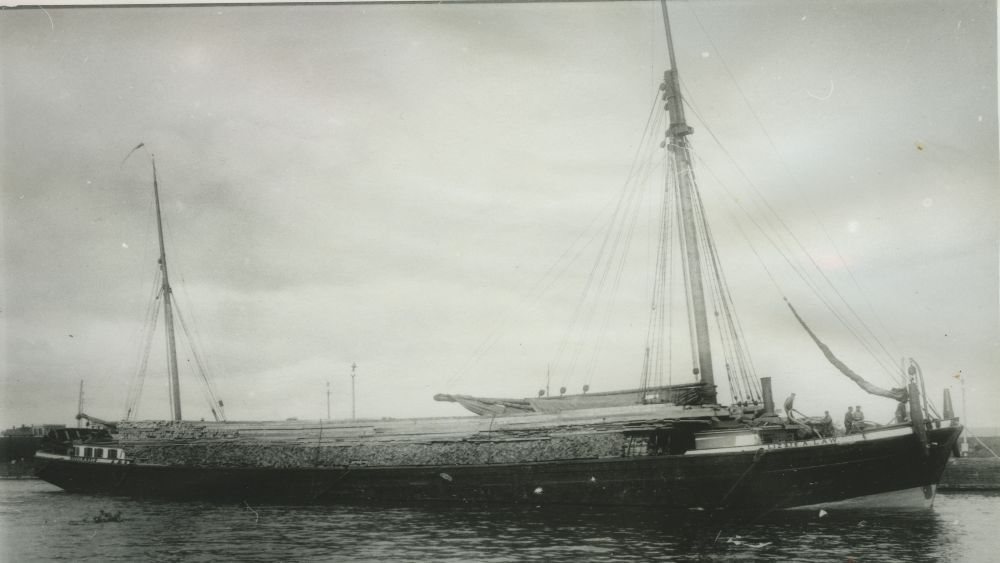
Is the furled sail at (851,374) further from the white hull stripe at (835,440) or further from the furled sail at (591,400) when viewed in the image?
the furled sail at (591,400)

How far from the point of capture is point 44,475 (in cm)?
3284

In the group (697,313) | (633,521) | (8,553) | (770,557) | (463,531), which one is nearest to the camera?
(770,557)

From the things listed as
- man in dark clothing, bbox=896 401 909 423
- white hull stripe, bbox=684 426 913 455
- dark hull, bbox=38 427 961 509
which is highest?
man in dark clothing, bbox=896 401 909 423

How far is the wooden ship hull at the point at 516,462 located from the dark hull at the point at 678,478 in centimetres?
A: 4

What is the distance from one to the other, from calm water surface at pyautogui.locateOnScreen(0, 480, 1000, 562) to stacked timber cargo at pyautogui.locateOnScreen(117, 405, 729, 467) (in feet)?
8.39

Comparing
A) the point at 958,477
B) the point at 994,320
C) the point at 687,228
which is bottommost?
the point at 958,477

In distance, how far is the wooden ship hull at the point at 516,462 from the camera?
2048cm

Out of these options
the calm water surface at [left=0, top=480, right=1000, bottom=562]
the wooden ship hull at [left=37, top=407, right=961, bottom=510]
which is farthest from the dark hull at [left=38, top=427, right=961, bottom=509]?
the calm water surface at [left=0, top=480, right=1000, bottom=562]

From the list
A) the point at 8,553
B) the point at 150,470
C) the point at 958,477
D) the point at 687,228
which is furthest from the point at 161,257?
the point at 958,477

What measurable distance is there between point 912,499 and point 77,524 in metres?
26.8

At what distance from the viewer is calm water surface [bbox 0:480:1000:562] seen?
1505 cm

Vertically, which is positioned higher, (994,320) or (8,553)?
(994,320)

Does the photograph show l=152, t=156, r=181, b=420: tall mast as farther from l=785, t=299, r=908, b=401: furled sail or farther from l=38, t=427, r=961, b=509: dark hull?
l=785, t=299, r=908, b=401: furled sail

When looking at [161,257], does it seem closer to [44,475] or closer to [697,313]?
[44,475]
